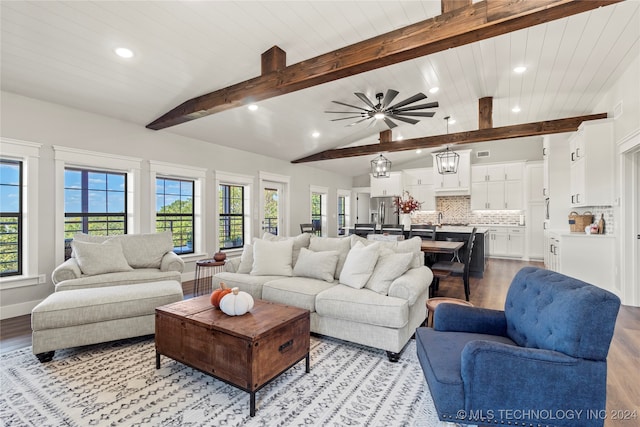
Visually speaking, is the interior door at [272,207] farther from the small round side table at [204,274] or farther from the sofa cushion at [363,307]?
the sofa cushion at [363,307]

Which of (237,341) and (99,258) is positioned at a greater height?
(99,258)

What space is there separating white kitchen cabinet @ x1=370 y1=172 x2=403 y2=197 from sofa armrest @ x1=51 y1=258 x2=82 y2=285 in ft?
26.4

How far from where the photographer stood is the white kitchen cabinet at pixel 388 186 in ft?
31.3

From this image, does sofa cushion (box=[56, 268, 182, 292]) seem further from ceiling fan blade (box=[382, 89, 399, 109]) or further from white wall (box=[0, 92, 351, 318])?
ceiling fan blade (box=[382, 89, 399, 109])

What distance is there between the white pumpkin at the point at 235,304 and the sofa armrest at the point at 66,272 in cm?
223

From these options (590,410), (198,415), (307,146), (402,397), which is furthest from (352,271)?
(307,146)

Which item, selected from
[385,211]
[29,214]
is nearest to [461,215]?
[385,211]

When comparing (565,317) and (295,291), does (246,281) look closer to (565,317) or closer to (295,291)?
(295,291)

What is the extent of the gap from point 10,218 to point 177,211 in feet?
7.02

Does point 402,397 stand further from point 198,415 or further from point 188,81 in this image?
point 188,81

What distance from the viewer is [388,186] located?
9.73m

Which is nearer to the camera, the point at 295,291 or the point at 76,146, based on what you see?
the point at 295,291

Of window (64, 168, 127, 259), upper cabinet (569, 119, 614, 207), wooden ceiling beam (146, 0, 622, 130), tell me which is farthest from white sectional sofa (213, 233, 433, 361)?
upper cabinet (569, 119, 614, 207)

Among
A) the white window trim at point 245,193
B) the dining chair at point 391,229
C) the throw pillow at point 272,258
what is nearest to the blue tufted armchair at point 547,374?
the throw pillow at point 272,258
